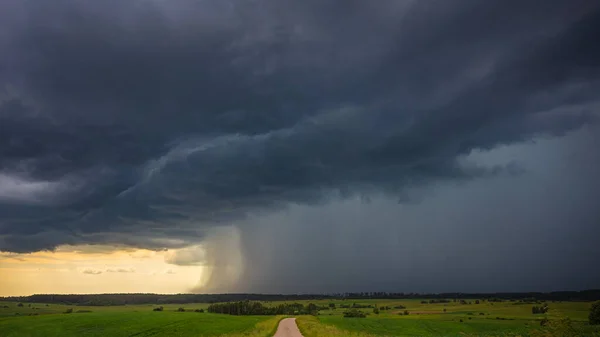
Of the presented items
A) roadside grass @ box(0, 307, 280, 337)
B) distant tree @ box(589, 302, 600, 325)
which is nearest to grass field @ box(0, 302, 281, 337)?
roadside grass @ box(0, 307, 280, 337)

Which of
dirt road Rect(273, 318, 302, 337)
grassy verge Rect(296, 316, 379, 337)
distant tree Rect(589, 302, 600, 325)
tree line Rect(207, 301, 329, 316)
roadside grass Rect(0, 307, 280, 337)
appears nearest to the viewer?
grassy verge Rect(296, 316, 379, 337)

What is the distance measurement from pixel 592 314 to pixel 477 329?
84.2ft

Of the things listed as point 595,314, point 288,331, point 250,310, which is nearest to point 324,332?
point 288,331

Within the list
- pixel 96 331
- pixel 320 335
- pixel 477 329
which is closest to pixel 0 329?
pixel 96 331

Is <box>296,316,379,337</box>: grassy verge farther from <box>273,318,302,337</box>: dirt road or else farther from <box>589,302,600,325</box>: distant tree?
<box>589,302,600,325</box>: distant tree

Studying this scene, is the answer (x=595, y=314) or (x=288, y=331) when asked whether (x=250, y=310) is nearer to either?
(x=288, y=331)

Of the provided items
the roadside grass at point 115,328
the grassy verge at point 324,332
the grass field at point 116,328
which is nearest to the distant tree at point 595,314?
the grassy verge at point 324,332

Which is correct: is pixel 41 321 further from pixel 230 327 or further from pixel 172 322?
pixel 230 327

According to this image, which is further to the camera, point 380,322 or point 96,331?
point 380,322

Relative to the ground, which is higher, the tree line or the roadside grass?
the roadside grass

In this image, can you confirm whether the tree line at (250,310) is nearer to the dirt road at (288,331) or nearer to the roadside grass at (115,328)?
the roadside grass at (115,328)

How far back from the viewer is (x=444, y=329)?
98.4m

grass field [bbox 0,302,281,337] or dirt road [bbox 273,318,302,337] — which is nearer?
dirt road [bbox 273,318,302,337]

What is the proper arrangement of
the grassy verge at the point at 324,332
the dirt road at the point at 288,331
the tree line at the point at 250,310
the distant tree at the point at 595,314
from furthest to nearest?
1. the tree line at the point at 250,310
2. the distant tree at the point at 595,314
3. the dirt road at the point at 288,331
4. the grassy verge at the point at 324,332
